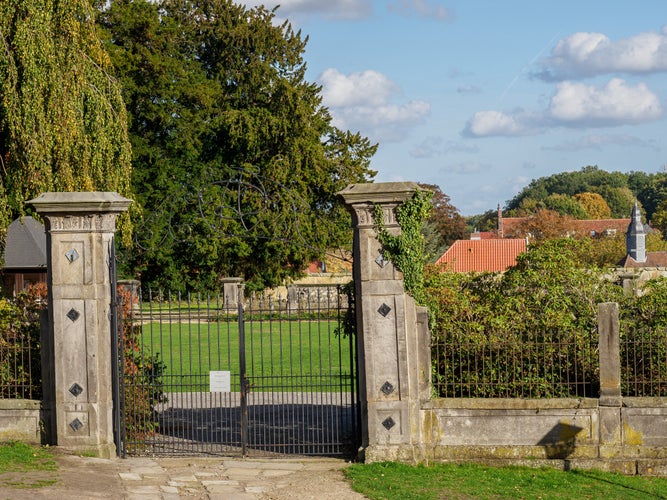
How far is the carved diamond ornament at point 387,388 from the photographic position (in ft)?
37.6

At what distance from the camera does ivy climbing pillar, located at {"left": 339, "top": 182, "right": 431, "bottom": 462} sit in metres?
11.4

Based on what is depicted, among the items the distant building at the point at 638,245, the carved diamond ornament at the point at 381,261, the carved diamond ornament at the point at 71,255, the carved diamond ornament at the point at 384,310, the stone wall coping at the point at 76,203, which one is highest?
the distant building at the point at 638,245

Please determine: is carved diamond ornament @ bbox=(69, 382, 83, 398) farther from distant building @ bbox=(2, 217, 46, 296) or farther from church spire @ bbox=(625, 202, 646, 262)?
church spire @ bbox=(625, 202, 646, 262)

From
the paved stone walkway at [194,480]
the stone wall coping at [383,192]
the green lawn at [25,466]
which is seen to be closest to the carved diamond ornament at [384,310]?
the stone wall coping at [383,192]

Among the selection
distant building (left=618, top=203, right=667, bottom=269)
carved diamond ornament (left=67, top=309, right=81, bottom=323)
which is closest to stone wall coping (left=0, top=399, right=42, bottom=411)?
carved diamond ornament (left=67, top=309, right=81, bottom=323)

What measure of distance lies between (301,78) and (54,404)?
110ft

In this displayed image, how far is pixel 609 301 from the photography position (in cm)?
1241

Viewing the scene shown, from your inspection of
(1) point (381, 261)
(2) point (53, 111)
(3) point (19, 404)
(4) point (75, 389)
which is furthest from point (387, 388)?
(2) point (53, 111)

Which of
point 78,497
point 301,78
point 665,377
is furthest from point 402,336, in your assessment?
point 301,78

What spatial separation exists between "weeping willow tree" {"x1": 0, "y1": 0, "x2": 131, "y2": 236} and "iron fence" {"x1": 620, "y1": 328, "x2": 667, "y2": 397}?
1042 cm

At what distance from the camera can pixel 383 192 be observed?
11.4 m

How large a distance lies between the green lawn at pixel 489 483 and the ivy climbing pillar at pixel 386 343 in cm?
37

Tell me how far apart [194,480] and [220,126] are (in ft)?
102

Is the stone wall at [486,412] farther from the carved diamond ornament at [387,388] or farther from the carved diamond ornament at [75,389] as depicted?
the carved diamond ornament at [75,389]
